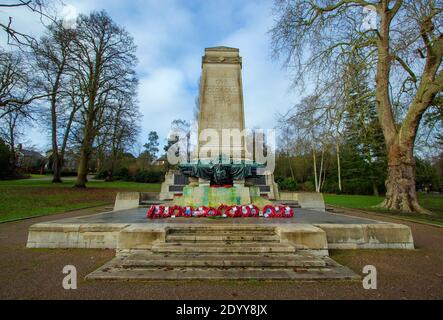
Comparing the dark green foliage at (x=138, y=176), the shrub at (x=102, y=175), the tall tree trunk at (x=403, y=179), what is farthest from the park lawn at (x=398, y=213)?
the shrub at (x=102, y=175)

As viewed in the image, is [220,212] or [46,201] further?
[46,201]

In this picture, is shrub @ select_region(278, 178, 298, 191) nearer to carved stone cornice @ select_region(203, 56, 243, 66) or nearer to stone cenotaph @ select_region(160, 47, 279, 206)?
stone cenotaph @ select_region(160, 47, 279, 206)

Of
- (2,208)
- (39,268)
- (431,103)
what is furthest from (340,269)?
(2,208)

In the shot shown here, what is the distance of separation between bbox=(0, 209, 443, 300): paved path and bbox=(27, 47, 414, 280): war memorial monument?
22 cm

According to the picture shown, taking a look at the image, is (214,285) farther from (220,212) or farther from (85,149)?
(85,149)

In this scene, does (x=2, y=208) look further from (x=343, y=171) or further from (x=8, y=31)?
(x=343, y=171)

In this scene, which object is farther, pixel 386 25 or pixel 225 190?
pixel 386 25

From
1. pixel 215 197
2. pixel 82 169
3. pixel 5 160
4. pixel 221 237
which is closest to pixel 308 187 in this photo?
pixel 82 169

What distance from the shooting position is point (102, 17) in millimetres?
23250

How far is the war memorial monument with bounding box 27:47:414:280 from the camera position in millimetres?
4508

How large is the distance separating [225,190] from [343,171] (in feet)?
114

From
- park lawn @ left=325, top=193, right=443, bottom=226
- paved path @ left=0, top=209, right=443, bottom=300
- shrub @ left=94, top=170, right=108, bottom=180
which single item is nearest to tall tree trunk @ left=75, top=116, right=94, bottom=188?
paved path @ left=0, top=209, right=443, bottom=300

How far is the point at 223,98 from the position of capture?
11797 mm

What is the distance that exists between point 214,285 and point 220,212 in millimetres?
4057
